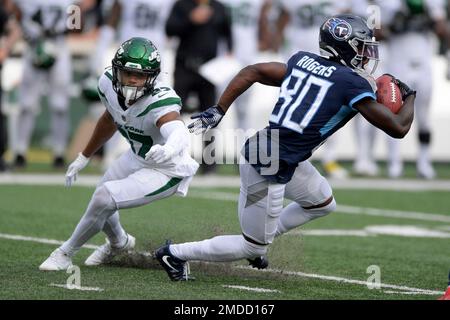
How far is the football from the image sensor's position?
219 inches

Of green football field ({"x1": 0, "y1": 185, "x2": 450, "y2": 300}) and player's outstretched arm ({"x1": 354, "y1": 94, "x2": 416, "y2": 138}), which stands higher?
player's outstretched arm ({"x1": 354, "y1": 94, "x2": 416, "y2": 138})

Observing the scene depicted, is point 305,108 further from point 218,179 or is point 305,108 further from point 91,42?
point 91,42

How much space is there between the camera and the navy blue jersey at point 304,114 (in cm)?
557

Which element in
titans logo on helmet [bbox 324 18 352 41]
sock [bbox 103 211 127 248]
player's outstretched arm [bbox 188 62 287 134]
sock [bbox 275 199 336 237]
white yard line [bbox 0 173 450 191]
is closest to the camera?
titans logo on helmet [bbox 324 18 352 41]

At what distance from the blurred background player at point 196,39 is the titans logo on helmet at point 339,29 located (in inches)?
266

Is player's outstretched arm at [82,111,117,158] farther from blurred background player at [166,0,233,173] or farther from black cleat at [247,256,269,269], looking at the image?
blurred background player at [166,0,233,173]

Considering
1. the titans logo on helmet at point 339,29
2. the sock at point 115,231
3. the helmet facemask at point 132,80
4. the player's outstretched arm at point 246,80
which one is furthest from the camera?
the sock at point 115,231

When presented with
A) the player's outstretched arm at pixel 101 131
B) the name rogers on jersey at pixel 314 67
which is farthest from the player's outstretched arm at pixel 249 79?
the player's outstretched arm at pixel 101 131

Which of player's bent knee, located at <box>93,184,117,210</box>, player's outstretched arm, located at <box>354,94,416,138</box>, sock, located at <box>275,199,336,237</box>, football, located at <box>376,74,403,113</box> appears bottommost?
sock, located at <box>275,199,336,237</box>

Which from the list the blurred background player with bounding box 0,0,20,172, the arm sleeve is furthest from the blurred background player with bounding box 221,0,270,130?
the arm sleeve

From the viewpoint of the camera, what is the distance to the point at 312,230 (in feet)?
28.8

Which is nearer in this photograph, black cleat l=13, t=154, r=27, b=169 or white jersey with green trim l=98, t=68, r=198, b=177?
white jersey with green trim l=98, t=68, r=198, b=177

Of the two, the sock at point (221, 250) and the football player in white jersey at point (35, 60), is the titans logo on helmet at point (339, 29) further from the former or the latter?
the football player in white jersey at point (35, 60)
